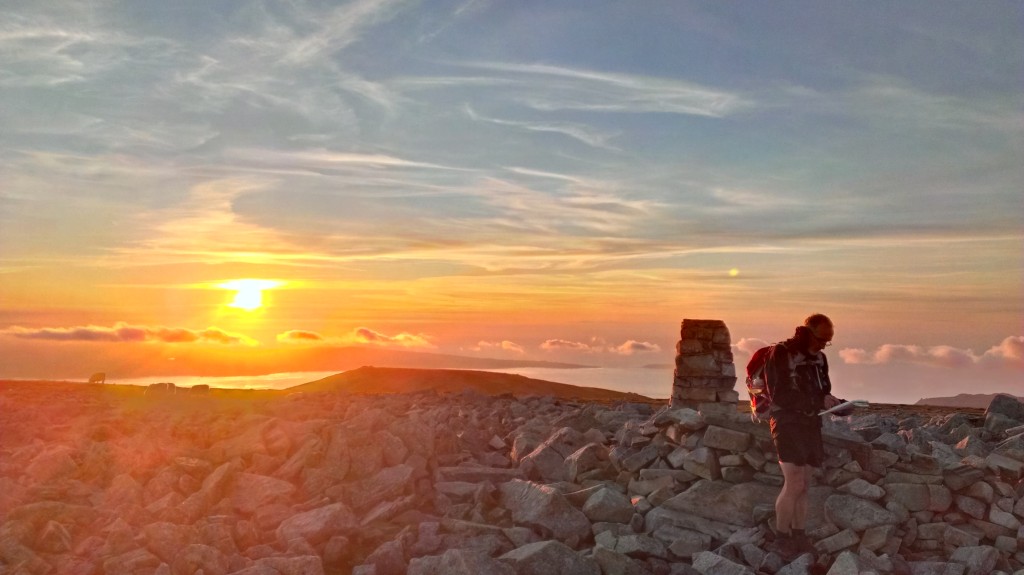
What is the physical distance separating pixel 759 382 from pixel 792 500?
1.38 meters

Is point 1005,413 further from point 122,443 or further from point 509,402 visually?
point 122,443

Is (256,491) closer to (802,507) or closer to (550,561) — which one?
(550,561)

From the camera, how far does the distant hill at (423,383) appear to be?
100ft

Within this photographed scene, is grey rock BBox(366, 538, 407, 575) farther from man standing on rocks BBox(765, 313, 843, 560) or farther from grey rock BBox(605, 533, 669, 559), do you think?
man standing on rocks BBox(765, 313, 843, 560)

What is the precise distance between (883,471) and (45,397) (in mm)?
24590

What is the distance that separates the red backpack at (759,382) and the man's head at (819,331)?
473mm

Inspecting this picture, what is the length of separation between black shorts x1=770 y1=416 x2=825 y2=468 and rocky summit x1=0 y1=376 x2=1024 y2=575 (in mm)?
1064

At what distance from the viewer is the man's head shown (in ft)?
31.3

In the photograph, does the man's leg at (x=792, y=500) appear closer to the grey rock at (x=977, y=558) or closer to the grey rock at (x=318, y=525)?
the grey rock at (x=977, y=558)

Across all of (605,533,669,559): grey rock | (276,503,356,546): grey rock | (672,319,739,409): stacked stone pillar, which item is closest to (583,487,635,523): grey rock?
(605,533,669,559): grey rock

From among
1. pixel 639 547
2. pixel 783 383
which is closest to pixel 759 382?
pixel 783 383

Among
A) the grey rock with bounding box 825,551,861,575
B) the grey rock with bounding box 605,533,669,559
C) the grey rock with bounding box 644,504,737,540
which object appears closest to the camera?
the grey rock with bounding box 825,551,861,575

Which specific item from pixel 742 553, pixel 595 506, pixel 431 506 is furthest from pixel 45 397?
pixel 742 553

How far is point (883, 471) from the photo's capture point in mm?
11141
